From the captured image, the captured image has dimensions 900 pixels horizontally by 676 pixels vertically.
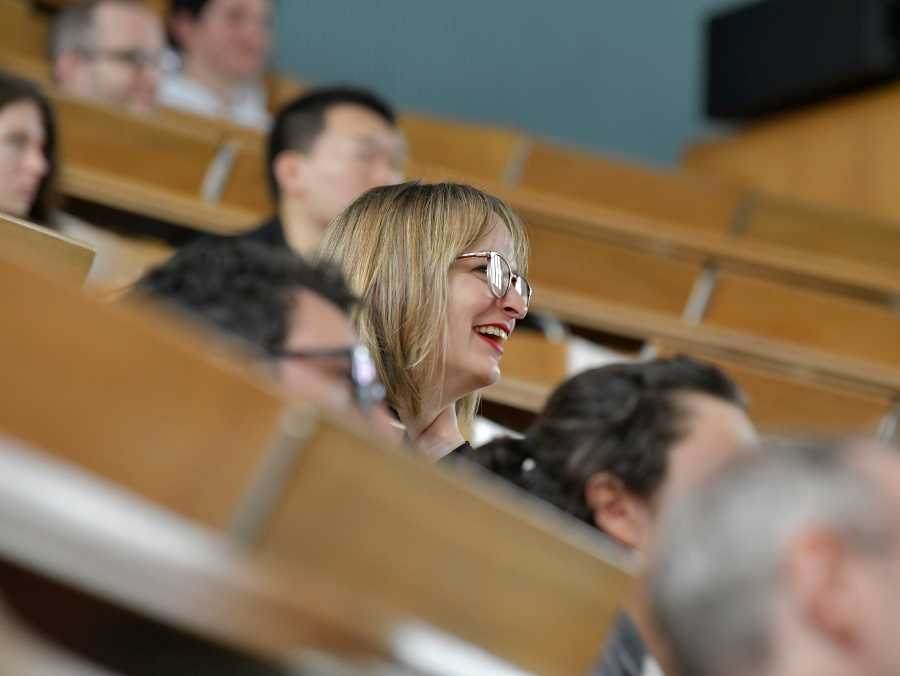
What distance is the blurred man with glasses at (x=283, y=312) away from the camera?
45cm

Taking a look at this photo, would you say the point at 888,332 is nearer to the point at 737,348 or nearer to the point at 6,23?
the point at 737,348

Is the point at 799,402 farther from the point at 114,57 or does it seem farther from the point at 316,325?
the point at 316,325

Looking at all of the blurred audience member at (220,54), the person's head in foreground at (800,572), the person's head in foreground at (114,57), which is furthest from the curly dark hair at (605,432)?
the blurred audience member at (220,54)

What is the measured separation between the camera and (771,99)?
211cm

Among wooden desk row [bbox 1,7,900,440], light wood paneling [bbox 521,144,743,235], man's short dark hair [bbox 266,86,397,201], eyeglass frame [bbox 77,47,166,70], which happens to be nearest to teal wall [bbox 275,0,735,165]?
light wood paneling [bbox 521,144,743,235]

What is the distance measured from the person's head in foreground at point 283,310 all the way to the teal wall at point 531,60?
1.69 metres

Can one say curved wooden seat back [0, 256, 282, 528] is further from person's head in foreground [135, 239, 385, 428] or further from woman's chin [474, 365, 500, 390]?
woman's chin [474, 365, 500, 390]

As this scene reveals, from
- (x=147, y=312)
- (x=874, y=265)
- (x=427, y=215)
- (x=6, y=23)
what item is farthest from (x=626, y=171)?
(x=147, y=312)

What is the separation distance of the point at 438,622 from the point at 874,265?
1293mm

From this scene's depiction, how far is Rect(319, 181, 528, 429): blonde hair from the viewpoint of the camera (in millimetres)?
743

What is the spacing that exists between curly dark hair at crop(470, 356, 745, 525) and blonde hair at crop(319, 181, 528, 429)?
0.19 feet

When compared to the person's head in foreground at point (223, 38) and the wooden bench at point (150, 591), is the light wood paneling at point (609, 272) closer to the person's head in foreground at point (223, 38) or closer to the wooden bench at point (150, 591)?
the person's head in foreground at point (223, 38)

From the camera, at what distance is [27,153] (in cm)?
109

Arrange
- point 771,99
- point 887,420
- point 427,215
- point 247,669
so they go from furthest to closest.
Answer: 1. point 771,99
2. point 887,420
3. point 427,215
4. point 247,669
